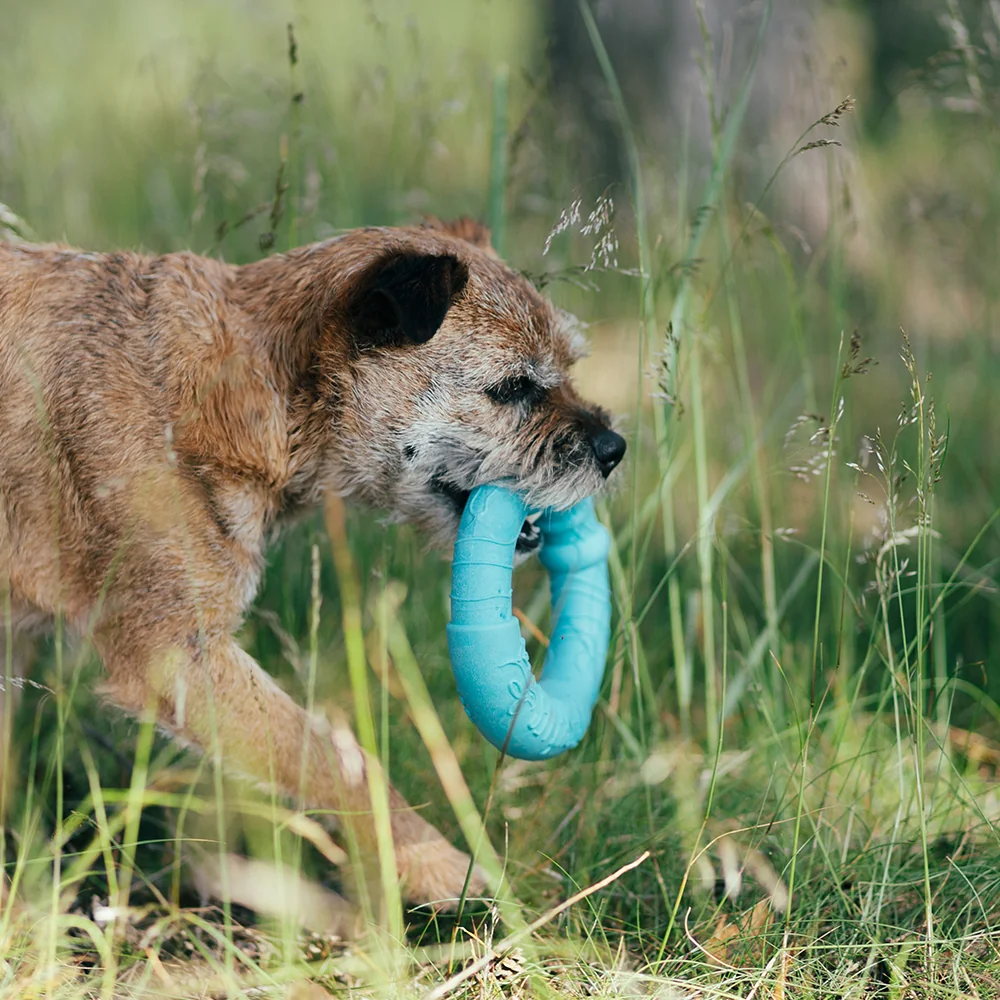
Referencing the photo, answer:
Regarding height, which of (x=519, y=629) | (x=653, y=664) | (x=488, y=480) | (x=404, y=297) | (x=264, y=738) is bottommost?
(x=653, y=664)

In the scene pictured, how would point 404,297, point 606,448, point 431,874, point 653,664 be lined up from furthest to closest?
point 653,664 → point 606,448 → point 404,297 → point 431,874

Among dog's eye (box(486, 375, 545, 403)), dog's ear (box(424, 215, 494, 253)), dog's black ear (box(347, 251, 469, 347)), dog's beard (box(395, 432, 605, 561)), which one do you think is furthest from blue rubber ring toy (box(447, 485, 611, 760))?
dog's ear (box(424, 215, 494, 253))

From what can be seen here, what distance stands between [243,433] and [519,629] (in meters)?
0.85

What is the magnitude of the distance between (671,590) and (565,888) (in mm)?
842

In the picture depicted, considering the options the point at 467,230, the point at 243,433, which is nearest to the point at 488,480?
the point at 243,433

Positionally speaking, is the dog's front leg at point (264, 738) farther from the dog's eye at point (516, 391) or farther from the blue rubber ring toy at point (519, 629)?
the dog's eye at point (516, 391)

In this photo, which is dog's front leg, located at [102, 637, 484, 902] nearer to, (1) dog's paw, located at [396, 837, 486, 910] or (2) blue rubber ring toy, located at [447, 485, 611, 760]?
(1) dog's paw, located at [396, 837, 486, 910]

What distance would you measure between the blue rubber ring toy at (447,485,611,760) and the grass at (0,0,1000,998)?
12 centimetres

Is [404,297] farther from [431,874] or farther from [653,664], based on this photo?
[653,664]

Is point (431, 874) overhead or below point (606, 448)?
below

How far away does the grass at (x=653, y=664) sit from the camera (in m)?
2.25

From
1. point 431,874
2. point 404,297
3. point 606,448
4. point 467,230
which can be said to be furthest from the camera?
point 467,230

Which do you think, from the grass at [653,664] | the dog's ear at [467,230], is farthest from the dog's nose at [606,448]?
the dog's ear at [467,230]

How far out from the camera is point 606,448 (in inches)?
113
